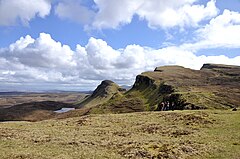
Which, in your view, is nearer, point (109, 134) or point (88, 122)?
point (109, 134)

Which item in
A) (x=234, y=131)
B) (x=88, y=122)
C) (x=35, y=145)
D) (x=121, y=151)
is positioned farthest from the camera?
(x=88, y=122)

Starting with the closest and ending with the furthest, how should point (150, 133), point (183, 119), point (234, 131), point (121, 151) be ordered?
point (121, 151)
point (234, 131)
point (150, 133)
point (183, 119)

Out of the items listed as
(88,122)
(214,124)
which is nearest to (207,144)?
(214,124)

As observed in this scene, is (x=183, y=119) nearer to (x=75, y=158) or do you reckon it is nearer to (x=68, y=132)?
(x=68, y=132)

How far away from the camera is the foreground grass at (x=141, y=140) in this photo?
37594mm

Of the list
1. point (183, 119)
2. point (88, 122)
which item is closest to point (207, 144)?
point (183, 119)

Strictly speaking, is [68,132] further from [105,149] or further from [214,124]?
[214,124]

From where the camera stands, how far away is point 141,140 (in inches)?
1813

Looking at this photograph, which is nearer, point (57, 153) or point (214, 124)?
point (57, 153)

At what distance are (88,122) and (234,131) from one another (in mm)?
30212

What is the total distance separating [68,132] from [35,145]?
13.6 meters

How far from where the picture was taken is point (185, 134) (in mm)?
50281

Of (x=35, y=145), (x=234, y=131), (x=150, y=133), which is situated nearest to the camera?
(x=35, y=145)

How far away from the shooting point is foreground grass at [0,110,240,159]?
3759 cm
